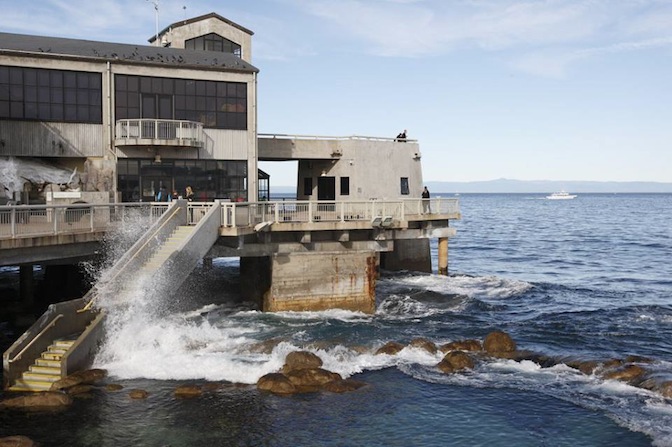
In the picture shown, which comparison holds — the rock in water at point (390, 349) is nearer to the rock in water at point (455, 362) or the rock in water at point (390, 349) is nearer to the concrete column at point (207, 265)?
the rock in water at point (455, 362)

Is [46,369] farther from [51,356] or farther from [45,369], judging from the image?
[51,356]

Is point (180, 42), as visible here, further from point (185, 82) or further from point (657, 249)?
point (657, 249)

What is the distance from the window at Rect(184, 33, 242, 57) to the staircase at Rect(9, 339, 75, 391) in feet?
90.2

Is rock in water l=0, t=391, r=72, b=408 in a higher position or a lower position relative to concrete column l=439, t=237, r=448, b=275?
lower

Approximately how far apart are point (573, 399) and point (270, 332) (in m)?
12.9

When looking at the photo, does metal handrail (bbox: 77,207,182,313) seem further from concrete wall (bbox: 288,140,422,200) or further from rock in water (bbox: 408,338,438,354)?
concrete wall (bbox: 288,140,422,200)

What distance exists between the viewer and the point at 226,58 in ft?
134

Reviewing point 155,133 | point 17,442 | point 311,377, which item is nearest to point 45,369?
point 17,442

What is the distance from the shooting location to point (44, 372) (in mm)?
22312

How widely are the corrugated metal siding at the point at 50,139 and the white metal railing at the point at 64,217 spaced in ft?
24.2

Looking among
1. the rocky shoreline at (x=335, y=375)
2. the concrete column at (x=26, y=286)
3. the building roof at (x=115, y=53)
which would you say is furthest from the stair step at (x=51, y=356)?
the building roof at (x=115, y=53)

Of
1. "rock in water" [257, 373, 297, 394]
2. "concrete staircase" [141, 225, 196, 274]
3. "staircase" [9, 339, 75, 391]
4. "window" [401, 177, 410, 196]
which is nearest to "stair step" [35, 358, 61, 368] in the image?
"staircase" [9, 339, 75, 391]

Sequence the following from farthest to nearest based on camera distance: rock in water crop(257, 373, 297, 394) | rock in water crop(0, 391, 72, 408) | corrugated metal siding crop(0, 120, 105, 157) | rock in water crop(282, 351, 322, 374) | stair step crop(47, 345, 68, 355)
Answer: corrugated metal siding crop(0, 120, 105, 157), rock in water crop(282, 351, 322, 374), stair step crop(47, 345, 68, 355), rock in water crop(257, 373, 297, 394), rock in water crop(0, 391, 72, 408)

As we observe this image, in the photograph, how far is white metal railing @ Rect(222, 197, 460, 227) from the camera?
31991 millimetres
